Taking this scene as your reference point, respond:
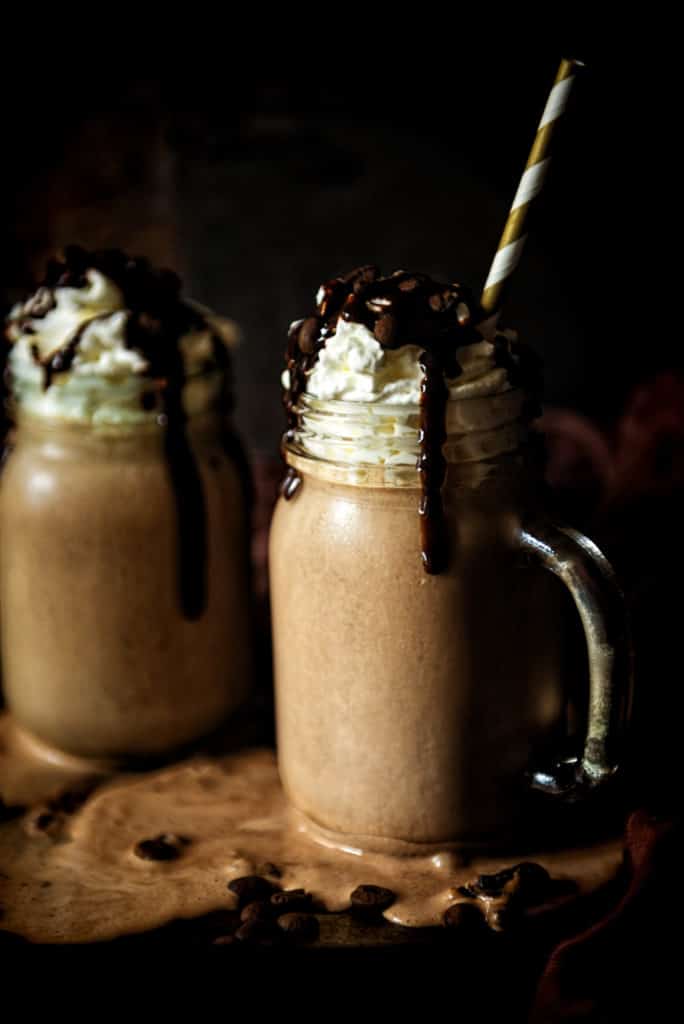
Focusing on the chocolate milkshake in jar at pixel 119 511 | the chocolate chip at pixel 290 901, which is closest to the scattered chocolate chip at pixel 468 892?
the chocolate chip at pixel 290 901

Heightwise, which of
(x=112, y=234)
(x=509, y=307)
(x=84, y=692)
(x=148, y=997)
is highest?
(x=112, y=234)

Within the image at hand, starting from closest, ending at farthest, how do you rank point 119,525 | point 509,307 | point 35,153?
point 119,525 → point 35,153 → point 509,307

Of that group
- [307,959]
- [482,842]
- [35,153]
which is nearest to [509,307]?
[35,153]

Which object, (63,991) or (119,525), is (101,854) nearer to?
(63,991)

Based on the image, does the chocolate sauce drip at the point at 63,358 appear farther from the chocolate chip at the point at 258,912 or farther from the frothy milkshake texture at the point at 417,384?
the chocolate chip at the point at 258,912

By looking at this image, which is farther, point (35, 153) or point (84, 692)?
point (35, 153)

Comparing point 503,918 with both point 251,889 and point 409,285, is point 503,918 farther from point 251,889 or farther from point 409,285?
point 409,285

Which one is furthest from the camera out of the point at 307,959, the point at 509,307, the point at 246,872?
the point at 509,307
